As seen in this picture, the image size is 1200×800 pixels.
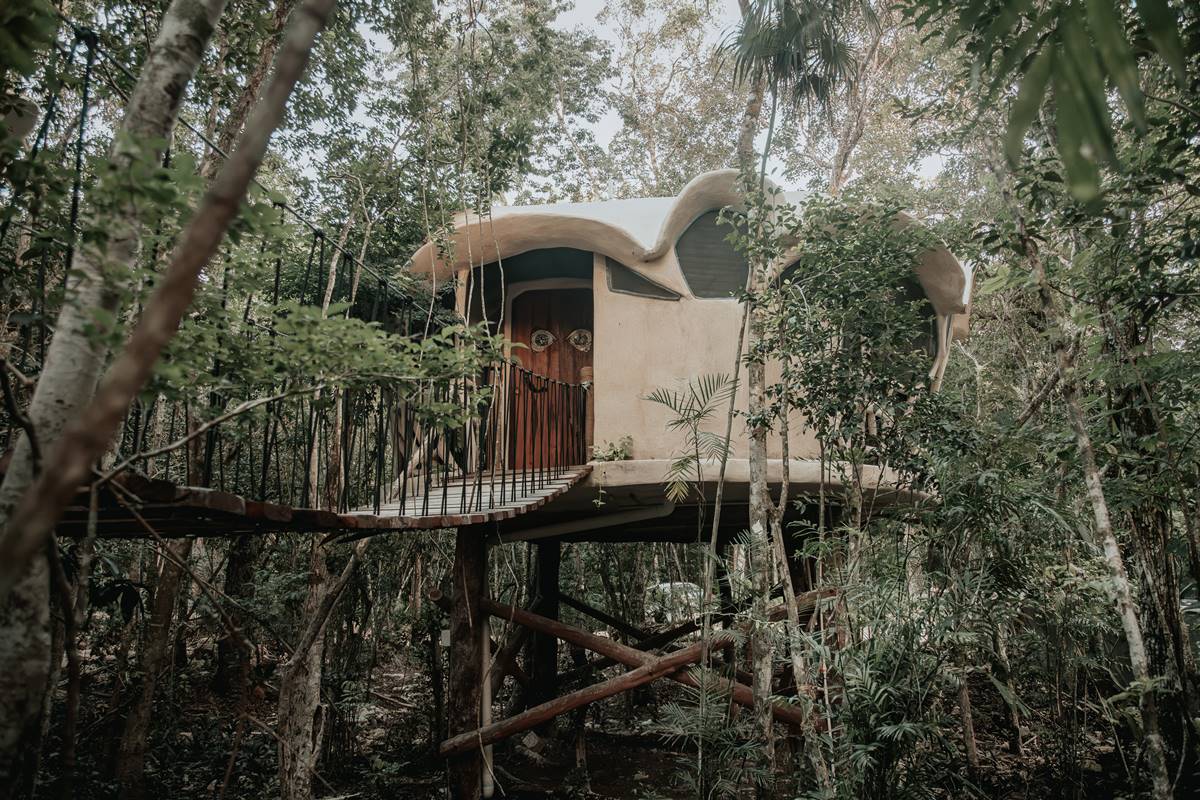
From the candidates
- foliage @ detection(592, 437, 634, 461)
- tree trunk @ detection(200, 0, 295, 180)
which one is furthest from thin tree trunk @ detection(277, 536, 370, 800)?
tree trunk @ detection(200, 0, 295, 180)

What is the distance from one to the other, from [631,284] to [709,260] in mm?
839

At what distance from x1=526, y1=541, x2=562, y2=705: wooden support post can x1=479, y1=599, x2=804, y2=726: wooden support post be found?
2.27 metres

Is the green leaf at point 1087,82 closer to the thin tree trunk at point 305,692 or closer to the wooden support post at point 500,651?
the thin tree trunk at point 305,692

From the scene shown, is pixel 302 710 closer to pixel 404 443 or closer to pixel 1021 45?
pixel 404 443

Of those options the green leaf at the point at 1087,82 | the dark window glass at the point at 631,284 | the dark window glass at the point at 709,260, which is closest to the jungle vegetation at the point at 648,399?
the green leaf at the point at 1087,82

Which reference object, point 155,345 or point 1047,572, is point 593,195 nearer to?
point 1047,572

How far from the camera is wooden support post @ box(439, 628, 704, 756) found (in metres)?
4.90

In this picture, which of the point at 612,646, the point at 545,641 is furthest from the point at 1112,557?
the point at 545,641

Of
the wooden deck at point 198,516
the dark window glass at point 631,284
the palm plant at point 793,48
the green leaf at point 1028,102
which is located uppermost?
the palm plant at point 793,48

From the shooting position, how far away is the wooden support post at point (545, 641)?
25.4 ft

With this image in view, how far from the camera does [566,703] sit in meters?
5.05

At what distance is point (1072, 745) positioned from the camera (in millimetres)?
5289

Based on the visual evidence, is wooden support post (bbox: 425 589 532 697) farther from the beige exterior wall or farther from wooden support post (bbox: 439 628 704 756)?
the beige exterior wall

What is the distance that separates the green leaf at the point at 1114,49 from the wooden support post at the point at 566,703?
4.66 meters
